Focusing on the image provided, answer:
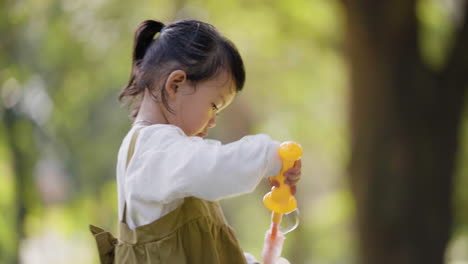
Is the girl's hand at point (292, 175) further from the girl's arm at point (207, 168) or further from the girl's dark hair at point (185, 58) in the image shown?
the girl's dark hair at point (185, 58)

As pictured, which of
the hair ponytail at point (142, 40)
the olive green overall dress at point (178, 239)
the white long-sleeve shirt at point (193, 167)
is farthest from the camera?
the hair ponytail at point (142, 40)

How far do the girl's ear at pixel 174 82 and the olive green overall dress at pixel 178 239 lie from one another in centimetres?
14

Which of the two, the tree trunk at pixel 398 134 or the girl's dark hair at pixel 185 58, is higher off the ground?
the girl's dark hair at pixel 185 58

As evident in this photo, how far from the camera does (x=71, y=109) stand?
6.97 metres

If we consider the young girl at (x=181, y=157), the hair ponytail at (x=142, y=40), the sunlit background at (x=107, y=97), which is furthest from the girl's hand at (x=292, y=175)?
the sunlit background at (x=107, y=97)

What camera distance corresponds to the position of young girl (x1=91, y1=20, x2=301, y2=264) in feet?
4.26

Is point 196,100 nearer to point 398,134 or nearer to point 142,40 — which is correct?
point 142,40

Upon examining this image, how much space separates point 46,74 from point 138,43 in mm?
5115

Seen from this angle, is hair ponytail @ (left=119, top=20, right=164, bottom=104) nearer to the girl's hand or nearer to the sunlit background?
the girl's hand

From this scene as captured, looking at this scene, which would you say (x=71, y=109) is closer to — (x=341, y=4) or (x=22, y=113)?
(x=22, y=113)

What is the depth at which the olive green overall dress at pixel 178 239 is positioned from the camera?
1.45 meters

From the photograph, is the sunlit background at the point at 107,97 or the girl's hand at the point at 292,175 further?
the sunlit background at the point at 107,97

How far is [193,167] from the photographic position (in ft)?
4.24

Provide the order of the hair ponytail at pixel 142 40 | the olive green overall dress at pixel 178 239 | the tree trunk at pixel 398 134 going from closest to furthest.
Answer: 1. the olive green overall dress at pixel 178 239
2. the hair ponytail at pixel 142 40
3. the tree trunk at pixel 398 134
